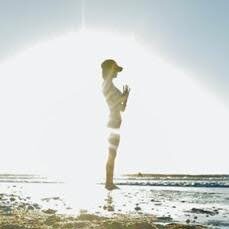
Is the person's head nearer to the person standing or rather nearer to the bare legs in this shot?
the person standing

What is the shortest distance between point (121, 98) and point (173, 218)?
5495 millimetres

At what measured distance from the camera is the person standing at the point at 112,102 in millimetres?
12555

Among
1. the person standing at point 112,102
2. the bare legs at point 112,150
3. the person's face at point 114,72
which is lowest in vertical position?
the bare legs at point 112,150

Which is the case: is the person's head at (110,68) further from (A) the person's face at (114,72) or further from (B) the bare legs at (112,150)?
(B) the bare legs at (112,150)

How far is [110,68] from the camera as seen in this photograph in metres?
12.9

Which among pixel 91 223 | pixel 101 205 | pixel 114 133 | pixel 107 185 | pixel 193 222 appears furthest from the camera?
pixel 107 185

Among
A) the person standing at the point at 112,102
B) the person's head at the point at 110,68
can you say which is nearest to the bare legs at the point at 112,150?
the person standing at the point at 112,102

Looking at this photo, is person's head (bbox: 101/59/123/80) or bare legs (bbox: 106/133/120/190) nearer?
bare legs (bbox: 106/133/120/190)

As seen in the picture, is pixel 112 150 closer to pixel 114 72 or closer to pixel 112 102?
pixel 112 102

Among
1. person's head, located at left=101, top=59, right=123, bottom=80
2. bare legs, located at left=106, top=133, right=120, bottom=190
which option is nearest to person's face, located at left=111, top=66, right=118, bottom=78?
person's head, located at left=101, top=59, right=123, bottom=80

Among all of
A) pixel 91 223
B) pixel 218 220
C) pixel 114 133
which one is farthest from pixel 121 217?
pixel 114 133

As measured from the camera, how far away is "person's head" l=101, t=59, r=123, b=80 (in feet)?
42.2

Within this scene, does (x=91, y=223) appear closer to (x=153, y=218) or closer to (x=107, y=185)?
(x=153, y=218)

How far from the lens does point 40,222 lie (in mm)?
6609
